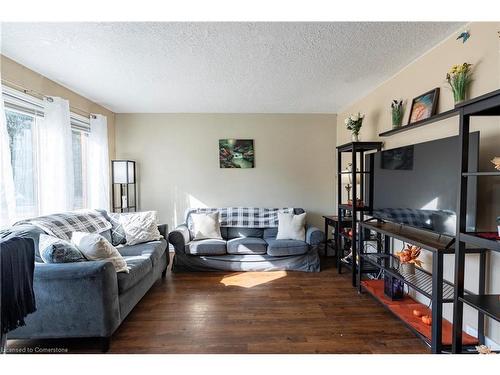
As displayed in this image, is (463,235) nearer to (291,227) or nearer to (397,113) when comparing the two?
(397,113)

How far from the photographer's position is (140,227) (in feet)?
9.96

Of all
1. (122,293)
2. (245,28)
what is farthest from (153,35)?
(122,293)

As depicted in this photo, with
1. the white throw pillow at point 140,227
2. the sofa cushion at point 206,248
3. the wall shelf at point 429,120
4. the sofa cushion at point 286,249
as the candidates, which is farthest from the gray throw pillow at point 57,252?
the wall shelf at point 429,120

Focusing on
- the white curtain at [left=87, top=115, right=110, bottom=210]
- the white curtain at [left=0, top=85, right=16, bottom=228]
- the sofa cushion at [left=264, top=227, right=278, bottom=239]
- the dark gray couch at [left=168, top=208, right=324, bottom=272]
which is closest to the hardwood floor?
the dark gray couch at [left=168, top=208, right=324, bottom=272]

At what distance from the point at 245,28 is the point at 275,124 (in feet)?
7.74

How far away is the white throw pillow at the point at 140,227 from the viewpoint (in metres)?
2.97

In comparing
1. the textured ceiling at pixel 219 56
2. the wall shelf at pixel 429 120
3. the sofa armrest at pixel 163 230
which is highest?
the textured ceiling at pixel 219 56

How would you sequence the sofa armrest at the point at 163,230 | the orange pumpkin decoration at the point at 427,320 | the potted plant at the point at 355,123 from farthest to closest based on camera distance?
1. the sofa armrest at the point at 163,230
2. the potted plant at the point at 355,123
3. the orange pumpkin decoration at the point at 427,320

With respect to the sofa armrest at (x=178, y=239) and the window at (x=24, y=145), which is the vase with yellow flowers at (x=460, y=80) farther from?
the window at (x=24, y=145)

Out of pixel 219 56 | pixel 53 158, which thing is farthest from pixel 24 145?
pixel 219 56

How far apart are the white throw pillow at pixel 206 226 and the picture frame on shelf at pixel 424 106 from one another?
2.72 metres

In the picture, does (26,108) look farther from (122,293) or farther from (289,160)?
(289,160)

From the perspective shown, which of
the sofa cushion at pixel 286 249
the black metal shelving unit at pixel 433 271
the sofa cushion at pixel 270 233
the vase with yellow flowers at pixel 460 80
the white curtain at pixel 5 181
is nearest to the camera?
the black metal shelving unit at pixel 433 271

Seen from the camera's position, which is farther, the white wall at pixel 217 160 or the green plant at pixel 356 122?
the white wall at pixel 217 160
